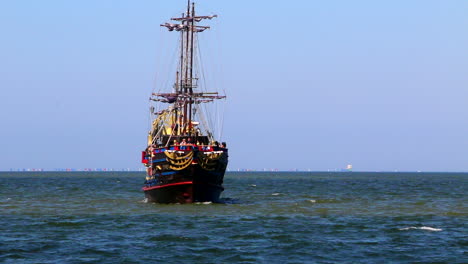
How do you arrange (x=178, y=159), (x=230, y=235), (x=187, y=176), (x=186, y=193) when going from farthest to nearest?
1. (x=186, y=193)
2. (x=187, y=176)
3. (x=178, y=159)
4. (x=230, y=235)

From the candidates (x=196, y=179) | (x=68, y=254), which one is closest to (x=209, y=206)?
(x=196, y=179)

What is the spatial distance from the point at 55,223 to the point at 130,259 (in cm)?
1721

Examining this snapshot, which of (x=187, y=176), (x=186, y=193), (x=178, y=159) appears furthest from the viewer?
(x=186, y=193)

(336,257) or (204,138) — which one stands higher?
(204,138)

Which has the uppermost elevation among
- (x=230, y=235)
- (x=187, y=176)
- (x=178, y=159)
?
(x=178, y=159)

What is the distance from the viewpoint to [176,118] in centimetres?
7569

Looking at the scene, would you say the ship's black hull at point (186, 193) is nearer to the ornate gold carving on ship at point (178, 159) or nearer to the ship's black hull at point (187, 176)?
the ship's black hull at point (187, 176)

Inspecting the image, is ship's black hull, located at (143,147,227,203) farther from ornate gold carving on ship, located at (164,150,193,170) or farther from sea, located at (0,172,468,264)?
sea, located at (0,172,468,264)

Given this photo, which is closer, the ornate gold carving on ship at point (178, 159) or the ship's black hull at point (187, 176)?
the ornate gold carving on ship at point (178, 159)

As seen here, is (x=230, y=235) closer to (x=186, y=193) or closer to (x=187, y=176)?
(x=187, y=176)

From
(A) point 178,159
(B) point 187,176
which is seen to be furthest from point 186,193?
(A) point 178,159

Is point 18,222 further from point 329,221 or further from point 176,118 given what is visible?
point 176,118

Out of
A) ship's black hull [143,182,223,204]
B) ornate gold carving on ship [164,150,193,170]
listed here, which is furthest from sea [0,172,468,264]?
ornate gold carving on ship [164,150,193,170]

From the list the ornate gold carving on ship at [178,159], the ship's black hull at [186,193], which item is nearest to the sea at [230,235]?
the ship's black hull at [186,193]
